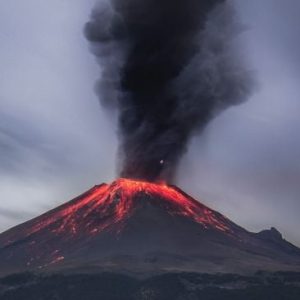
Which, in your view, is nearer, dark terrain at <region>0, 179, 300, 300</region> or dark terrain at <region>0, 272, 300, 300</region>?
dark terrain at <region>0, 272, 300, 300</region>

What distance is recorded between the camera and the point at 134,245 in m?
177

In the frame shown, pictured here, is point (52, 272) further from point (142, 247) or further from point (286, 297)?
point (286, 297)

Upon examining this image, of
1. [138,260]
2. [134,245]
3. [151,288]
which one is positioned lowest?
[151,288]

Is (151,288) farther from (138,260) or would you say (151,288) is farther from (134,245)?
(134,245)

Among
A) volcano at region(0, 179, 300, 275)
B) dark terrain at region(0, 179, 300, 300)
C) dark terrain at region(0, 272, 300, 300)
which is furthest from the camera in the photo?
volcano at region(0, 179, 300, 275)

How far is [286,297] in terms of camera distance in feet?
511

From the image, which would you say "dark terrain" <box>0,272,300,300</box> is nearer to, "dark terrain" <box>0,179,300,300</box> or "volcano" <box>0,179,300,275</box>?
"dark terrain" <box>0,179,300,300</box>

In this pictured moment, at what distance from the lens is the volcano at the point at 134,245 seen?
165375 millimetres

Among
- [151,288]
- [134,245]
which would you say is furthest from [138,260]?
[151,288]

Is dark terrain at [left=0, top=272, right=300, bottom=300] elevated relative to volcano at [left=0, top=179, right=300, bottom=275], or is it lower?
lower

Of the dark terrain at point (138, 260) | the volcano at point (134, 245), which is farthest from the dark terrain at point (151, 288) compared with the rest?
the volcano at point (134, 245)

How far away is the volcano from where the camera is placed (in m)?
165

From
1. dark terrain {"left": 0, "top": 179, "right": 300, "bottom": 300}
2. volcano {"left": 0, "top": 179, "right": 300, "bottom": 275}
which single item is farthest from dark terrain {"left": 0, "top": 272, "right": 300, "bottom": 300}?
volcano {"left": 0, "top": 179, "right": 300, "bottom": 275}

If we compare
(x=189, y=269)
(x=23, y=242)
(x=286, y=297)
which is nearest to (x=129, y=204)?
(x=23, y=242)
